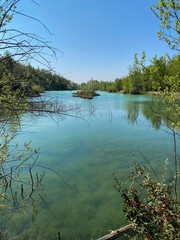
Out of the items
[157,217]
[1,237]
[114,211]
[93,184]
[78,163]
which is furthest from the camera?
[78,163]

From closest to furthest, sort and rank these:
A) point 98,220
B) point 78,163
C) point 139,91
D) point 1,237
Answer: point 1,237 → point 98,220 → point 78,163 → point 139,91

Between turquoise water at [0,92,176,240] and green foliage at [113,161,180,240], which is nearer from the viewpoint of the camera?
green foliage at [113,161,180,240]

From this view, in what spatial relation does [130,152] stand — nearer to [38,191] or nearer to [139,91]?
[38,191]

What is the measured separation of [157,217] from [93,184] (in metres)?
2.92

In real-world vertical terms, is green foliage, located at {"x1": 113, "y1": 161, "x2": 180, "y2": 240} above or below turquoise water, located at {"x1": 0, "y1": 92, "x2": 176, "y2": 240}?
above

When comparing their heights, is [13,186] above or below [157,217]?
below

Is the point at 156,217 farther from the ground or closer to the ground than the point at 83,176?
farther from the ground

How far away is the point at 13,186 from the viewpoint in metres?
4.63

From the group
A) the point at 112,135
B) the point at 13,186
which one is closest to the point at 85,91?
the point at 112,135

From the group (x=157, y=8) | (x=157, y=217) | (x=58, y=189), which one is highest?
(x=157, y=8)

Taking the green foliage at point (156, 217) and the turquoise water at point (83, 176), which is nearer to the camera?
the green foliage at point (156, 217)

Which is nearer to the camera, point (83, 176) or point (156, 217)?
point (156, 217)

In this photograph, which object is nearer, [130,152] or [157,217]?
[157,217]

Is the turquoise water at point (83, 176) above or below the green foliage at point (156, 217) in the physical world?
below
